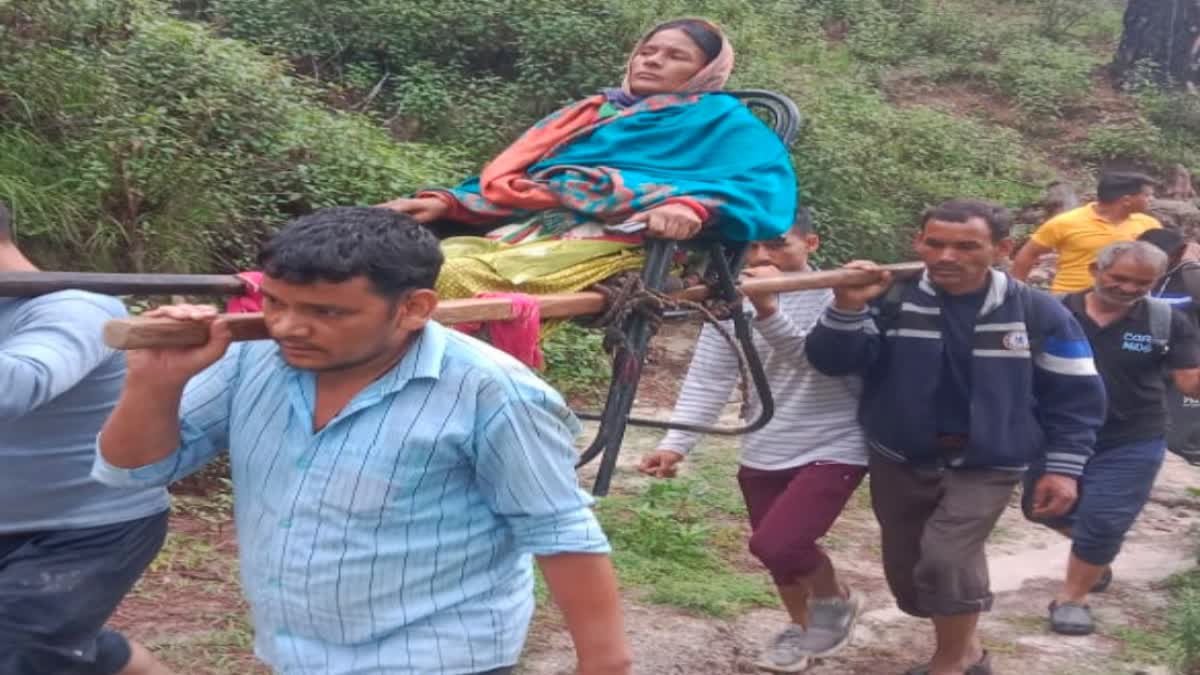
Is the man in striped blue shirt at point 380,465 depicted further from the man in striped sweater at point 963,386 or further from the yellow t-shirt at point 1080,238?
the yellow t-shirt at point 1080,238

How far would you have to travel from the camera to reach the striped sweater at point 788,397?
4.57 meters

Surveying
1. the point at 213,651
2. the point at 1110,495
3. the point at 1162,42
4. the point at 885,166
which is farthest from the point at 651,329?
the point at 1162,42

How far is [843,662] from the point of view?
501 cm

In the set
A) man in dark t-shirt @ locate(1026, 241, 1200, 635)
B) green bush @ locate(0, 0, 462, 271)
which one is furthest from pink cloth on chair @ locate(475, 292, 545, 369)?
green bush @ locate(0, 0, 462, 271)

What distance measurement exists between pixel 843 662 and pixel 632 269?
2.07 m

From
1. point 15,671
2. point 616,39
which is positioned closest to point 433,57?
point 616,39

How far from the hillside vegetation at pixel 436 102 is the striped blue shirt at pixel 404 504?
4301mm

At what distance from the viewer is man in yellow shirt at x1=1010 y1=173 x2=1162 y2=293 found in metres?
7.90

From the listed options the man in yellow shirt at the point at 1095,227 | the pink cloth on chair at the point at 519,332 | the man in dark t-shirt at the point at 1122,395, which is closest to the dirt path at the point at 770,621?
the man in dark t-shirt at the point at 1122,395

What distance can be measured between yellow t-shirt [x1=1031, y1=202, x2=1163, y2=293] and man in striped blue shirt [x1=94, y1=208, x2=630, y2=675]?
6.13 meters

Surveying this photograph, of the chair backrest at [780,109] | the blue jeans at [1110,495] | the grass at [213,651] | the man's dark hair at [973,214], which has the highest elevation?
the chair backrest at [780,109]

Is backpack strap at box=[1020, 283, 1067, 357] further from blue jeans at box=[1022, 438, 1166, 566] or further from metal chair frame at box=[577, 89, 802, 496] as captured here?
blue jeans at box=[1022, 438, 1166, 566]

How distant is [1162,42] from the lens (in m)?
16.6

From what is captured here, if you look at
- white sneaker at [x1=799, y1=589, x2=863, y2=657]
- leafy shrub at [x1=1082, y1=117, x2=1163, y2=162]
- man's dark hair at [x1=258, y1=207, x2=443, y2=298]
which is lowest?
white sneaker at [x1=799, y1=589, x2=863, y2=657]
